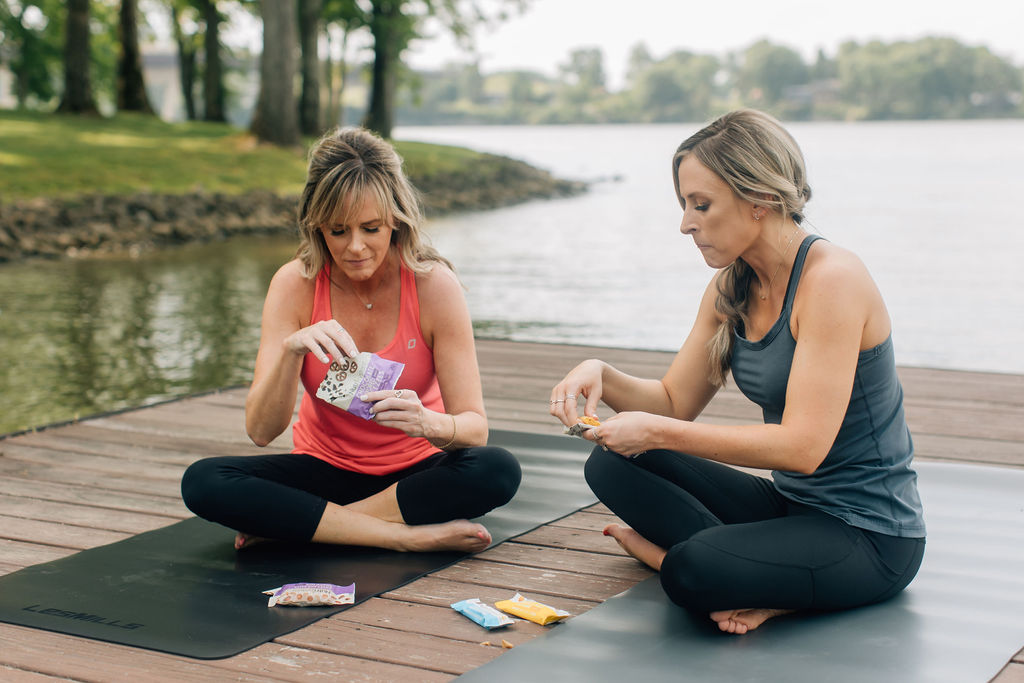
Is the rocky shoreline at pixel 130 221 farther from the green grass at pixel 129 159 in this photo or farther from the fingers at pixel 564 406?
the fingers at pixel 564 406

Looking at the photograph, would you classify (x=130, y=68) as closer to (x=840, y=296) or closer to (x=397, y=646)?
(x=397, y=646)

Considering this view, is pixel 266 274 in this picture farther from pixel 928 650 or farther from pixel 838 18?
pixel 838 18

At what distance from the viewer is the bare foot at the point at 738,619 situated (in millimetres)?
2535

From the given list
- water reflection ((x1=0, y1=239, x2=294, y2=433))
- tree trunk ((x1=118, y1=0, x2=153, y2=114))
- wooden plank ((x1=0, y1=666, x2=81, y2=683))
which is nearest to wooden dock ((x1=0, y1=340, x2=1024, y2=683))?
wooden plank ((x1=0, y1=666, x2=81, y2=683))

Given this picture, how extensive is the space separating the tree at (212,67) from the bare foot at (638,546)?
Result: 2797cm

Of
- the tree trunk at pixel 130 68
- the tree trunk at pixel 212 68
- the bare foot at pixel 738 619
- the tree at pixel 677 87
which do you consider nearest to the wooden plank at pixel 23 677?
the bare foot at pixel 738 619

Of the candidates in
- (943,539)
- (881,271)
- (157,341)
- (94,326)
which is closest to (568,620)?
(943,539)

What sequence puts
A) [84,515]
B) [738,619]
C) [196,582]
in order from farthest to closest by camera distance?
[84,515], [196,582], [738,619]

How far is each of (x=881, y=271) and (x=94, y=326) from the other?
34.8 feet

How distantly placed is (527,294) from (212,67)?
19.8 meters

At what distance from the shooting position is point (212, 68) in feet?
94.8

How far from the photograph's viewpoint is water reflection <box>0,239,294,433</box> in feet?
22.9

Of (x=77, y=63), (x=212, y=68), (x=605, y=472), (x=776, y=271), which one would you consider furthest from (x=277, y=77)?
(x=776, y=271)

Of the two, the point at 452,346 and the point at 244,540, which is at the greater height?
the point at 452,346
